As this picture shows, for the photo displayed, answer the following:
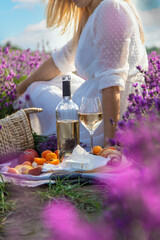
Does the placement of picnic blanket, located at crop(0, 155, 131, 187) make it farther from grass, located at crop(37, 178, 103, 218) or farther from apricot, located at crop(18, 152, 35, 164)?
apricot, located at crop(18, 152, 35, 164)

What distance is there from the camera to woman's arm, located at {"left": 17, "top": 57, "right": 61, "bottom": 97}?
3.42 m

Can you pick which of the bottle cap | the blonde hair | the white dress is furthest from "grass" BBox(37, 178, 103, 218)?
the blonde hair

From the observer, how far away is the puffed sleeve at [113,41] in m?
2.43

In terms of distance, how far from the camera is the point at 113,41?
96.0 inches

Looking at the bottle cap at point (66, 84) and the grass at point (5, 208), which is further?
the bottle cap at point (66, 84)

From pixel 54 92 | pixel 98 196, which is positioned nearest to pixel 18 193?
pixel 98 196

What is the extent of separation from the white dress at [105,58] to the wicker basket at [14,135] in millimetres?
612

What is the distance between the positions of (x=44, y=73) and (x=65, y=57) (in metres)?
0.30

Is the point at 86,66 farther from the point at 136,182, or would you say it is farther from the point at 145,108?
the point at 136,182

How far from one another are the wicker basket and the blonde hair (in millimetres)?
1149

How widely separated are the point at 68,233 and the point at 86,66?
2.41 meters

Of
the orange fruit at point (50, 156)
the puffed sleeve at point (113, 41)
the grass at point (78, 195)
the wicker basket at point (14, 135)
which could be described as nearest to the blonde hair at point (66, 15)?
the puffed sleeve at point (113, 41)

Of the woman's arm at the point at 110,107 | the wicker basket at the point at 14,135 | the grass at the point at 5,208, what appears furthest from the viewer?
the woman's arm at the point at 110,107

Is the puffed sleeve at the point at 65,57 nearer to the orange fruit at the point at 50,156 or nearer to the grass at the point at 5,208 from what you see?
the orange fruit at the point at 50,156
